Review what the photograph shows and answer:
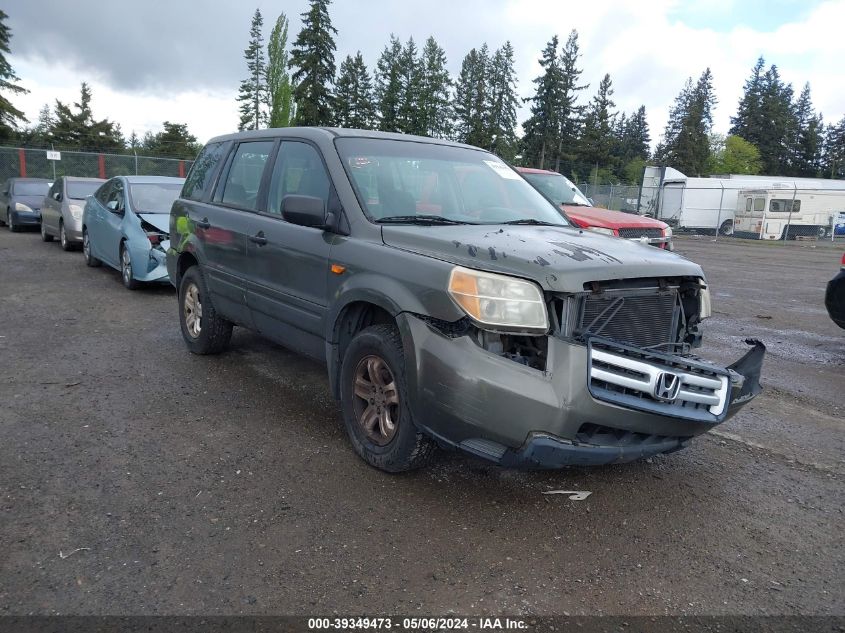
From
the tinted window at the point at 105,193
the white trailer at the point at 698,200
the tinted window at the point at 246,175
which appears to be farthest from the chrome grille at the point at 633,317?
the white trailer at the point at 698,200

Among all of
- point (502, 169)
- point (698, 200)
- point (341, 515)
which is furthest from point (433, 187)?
point (698, 200)

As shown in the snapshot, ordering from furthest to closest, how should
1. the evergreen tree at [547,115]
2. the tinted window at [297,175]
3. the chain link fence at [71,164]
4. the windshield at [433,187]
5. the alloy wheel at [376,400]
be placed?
1. the evergreen tree at [547,115]
2. the chain link fence at [71,164]
3. the tinted window at [297,175]
4. the windshield at [433,187]
5. the alloy wheel at [376,400]

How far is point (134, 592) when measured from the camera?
2.58m

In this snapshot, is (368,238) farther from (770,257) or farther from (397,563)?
(770,257)

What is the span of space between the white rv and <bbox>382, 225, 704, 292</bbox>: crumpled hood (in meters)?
29.6

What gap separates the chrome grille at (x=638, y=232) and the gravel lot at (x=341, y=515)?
5.02 meters

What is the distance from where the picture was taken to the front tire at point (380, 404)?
3.42m

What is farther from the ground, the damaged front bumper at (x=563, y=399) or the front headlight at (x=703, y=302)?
the front headlight at (x=703, y=302)

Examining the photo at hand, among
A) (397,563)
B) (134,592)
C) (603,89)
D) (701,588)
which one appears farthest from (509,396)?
(603,89)

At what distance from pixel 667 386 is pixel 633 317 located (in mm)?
417

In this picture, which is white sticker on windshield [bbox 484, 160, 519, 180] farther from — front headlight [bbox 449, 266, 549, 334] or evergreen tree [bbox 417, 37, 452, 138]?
evergreen tree [bbox 417, 37, 452, 138]

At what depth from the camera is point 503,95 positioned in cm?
7725

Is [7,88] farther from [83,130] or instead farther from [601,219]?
[601,219]

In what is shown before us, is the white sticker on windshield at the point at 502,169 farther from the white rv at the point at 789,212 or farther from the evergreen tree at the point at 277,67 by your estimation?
the evergreen tree at the point at 277,67
